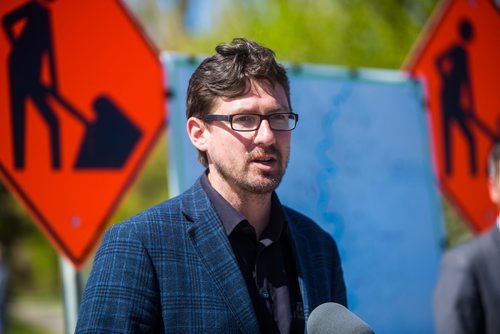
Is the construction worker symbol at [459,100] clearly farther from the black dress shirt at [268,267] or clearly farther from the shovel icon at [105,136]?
the black dress shirt at [268,267]

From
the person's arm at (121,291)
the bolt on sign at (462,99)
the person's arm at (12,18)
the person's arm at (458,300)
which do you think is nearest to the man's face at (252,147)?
the person's arm at (121,291)

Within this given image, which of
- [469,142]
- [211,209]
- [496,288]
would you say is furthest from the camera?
[469,142]

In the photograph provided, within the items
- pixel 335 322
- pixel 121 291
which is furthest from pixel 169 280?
pixel 335 322

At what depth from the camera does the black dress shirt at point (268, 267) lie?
177 cm

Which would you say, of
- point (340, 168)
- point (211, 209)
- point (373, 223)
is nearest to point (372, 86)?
point (340, 168)

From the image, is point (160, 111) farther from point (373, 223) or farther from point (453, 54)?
point (453, 54)

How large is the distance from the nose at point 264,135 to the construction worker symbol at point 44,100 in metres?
1.13

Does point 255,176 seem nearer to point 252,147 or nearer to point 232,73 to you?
point 252,147

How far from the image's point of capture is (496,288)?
9.21 ft

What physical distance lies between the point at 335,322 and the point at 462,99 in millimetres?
2963

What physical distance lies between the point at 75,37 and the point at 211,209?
1.32m

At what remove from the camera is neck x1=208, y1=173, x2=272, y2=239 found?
1.89m

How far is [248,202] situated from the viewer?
6.21 ft

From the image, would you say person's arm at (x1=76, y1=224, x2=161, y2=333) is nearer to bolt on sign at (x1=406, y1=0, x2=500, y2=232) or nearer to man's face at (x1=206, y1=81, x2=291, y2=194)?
man's face at (x1=206, y1=81, x2=291, y2=194)
